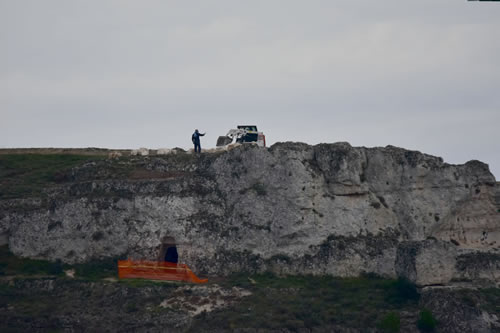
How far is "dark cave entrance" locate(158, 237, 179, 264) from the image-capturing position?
5972 cm

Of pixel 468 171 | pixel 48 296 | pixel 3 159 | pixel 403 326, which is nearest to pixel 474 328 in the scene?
pixel 403 326

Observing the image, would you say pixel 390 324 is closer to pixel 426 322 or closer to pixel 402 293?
pixel 426 322

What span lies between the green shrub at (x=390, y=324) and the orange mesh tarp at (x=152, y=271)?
10030 mm

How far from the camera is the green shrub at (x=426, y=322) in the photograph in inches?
2087

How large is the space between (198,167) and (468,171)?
14084 mm

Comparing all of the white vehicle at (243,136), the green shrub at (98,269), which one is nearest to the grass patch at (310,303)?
the green shrub at (98,269)

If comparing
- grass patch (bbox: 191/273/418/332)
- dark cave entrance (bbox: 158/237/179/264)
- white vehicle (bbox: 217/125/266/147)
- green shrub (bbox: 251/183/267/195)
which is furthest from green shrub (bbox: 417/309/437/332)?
white vehicle (bbox: 217/125/266/147)

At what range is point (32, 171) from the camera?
6875 centimetres

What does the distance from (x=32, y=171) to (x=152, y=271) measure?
44.7 feet

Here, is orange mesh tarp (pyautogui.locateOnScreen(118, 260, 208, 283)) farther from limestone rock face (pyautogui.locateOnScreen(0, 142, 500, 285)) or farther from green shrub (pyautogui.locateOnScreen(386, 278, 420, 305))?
green shrub (pyautogui.locateOnScreen(386, 278, 420, 305))

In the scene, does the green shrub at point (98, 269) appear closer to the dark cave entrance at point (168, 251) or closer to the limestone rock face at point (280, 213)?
the limestone rock face at point (280, 213)

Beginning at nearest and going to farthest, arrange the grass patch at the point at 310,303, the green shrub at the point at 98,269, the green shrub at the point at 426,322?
1. the green shrub at the point at 426,322
2. the grass patch at the point at 310,303
3. the green shrub at the point at 98,269

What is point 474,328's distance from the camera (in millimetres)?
52969

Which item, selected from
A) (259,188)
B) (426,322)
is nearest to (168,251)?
(259,188)
